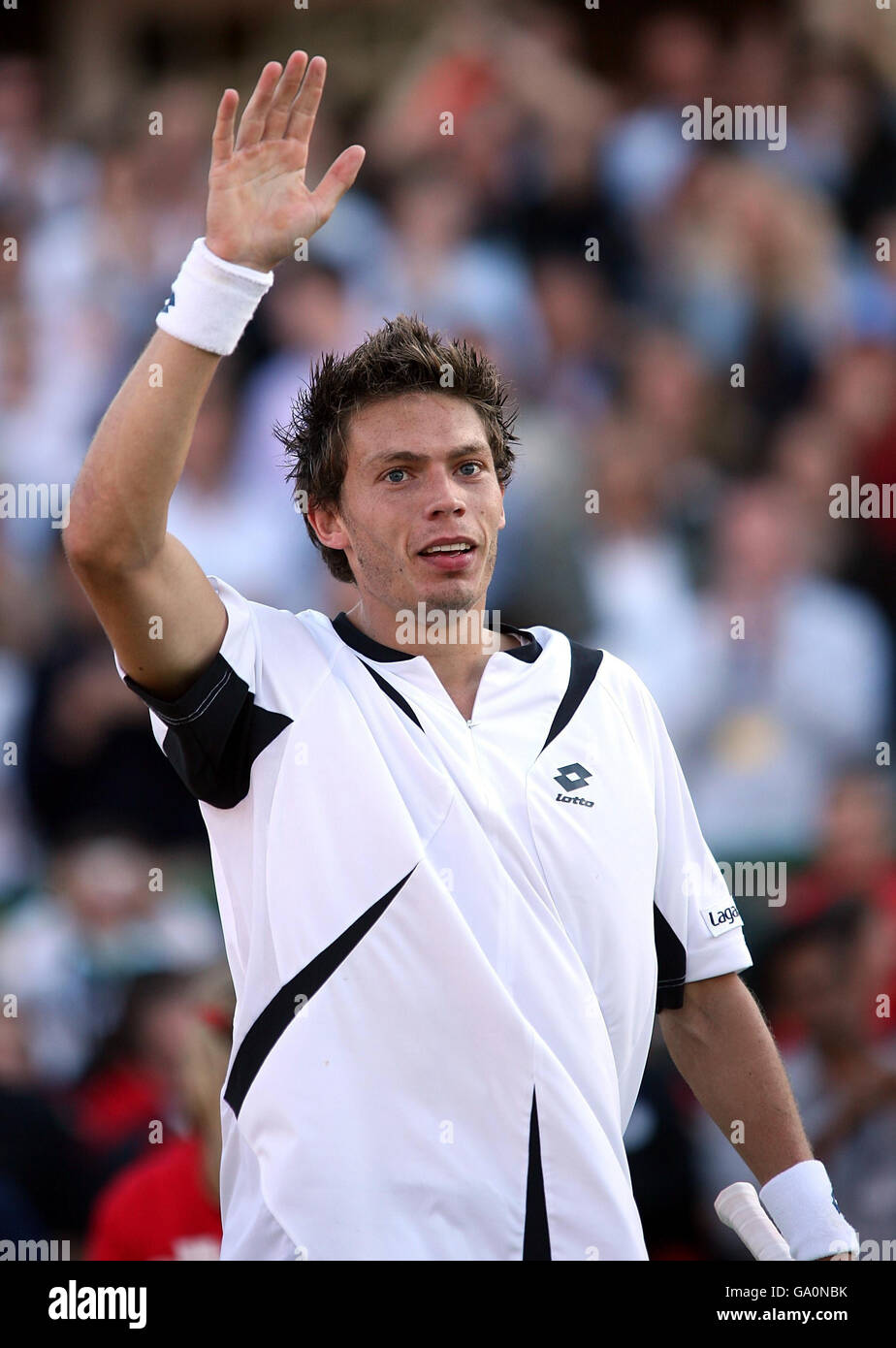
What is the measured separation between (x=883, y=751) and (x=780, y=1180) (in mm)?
2872

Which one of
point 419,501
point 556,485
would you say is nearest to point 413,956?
point 419,501

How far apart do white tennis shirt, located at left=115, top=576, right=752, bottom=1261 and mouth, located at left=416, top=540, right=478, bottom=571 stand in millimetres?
199

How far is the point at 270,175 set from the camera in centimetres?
263

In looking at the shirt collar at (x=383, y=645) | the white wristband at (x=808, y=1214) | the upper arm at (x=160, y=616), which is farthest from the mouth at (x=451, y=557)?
the white wristband at (x=808, y=1214)

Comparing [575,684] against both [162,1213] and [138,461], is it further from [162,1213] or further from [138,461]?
[162,1213]

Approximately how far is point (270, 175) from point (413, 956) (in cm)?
129

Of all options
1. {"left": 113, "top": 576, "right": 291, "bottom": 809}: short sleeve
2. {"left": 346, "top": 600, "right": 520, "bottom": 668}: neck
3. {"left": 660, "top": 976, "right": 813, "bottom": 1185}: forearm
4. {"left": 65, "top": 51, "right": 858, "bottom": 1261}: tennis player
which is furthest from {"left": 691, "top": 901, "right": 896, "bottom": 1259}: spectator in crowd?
{"left": 113, "top": 576, "right": 291, "bottom": 809}: short sleeve

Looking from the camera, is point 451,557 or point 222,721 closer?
point 222,721

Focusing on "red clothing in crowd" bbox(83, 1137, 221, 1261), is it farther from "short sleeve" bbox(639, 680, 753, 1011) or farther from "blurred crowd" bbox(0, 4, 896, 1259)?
"short sleeve" bbox(639, 680, 753, 1011)

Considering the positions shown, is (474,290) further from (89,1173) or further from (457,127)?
(89,1173)

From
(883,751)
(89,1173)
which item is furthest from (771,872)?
(89,1173)

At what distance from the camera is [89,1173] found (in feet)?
15.5

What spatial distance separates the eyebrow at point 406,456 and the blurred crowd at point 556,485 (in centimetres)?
203

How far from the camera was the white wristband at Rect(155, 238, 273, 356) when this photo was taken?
2477 mm
